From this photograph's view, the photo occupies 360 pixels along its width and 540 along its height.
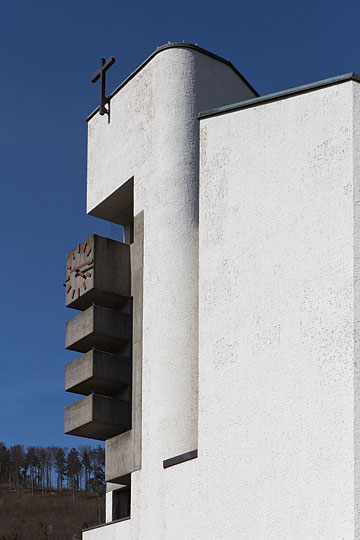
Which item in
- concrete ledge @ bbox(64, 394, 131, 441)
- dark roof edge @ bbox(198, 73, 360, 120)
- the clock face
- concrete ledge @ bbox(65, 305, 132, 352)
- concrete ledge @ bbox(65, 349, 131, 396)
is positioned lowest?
concrete ledge @ bbox(64, 394, 131, 441)

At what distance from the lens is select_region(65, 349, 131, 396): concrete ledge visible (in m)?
20.5

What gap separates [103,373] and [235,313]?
481 centimetres

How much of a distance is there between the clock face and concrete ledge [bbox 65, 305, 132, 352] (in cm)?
51

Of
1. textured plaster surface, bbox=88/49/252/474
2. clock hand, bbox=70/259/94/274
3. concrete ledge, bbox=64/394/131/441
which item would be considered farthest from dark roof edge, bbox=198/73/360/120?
concrete ledge, bbox=64/394/131/441

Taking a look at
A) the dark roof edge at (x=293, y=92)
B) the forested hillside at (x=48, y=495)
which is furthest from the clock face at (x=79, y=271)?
the forested hillside at (x=48, y=495)

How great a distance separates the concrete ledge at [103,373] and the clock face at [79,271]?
139 cm

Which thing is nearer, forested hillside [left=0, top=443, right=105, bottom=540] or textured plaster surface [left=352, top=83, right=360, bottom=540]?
textured plaster surface [left=352, top=83, right=360, bottom=540]

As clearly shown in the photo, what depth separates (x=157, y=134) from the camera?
20.5m

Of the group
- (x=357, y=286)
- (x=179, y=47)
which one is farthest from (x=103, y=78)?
(x=357, y=286)

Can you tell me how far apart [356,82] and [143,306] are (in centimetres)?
673

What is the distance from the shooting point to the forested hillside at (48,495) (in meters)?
110

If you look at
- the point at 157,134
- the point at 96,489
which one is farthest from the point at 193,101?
the point at 96,489

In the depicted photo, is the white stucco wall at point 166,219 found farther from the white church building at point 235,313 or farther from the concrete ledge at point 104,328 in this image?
the concrete ledge at point 104,328

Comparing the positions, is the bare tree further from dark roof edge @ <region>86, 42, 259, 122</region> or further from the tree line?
dark roof edge @ <region>86, 42, 259, 122</region>
